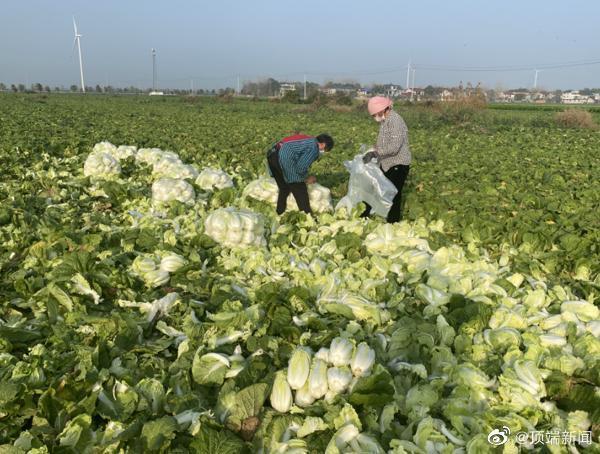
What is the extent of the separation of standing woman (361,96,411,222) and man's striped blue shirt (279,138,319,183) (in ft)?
3.57

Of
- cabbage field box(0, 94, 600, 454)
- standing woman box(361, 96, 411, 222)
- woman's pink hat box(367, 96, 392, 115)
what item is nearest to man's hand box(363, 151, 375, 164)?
standing woman box(361, 96, 411, 222)

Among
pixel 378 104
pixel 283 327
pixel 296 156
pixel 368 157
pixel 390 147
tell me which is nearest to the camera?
pixel 283 327

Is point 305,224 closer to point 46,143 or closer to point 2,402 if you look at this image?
point 2,402

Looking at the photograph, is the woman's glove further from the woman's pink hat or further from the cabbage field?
the cabbage field

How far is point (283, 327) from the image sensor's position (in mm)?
3539

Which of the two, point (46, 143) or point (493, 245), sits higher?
point (46, 143)

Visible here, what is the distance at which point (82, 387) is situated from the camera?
Result: 2.93 meters

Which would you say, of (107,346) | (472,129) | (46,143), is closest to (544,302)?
(107,346)

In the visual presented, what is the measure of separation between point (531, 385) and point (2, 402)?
10.6 ft

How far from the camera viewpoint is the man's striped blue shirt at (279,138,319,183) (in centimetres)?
641

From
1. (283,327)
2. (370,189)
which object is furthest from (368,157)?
(283,327)

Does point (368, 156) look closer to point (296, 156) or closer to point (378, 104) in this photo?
point (378, 104)

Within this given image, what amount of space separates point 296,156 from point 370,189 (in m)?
1.27

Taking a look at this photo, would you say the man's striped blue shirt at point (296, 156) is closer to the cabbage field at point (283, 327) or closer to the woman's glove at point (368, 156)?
the cabbage field at point (283, 327)
